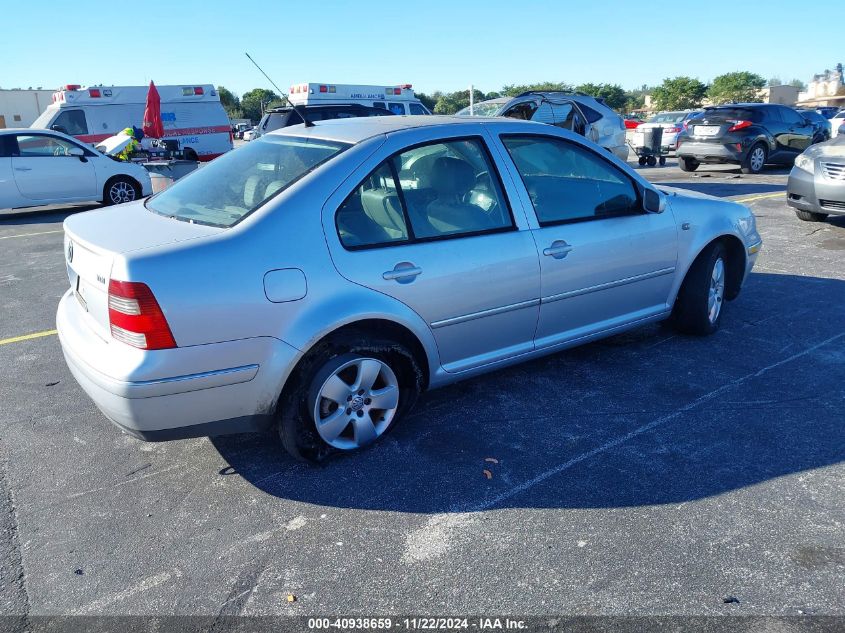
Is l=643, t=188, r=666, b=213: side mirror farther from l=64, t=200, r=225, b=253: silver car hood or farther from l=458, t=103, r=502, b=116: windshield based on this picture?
l=458, t=103, r=502, b=116: windshield

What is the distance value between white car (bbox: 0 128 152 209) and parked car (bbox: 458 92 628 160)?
6.62 meters

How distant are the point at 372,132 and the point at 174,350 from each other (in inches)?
62.2

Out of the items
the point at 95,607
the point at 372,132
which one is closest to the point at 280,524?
the point at 95,607

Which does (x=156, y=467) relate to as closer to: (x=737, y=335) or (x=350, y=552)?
(x=350, y=552)

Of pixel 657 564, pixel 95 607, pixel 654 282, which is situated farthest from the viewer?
pixel 654 282

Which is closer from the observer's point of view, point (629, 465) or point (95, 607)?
point (95, 607)

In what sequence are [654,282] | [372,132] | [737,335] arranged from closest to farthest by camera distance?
[372,132], [654,282], [737,335]

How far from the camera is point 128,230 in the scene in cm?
329

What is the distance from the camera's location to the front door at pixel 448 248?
334cm

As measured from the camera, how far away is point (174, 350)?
2.85 m

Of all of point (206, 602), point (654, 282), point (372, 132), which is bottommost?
point (206, 602)

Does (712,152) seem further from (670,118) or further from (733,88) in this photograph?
(733,88)

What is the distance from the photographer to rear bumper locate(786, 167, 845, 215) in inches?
332

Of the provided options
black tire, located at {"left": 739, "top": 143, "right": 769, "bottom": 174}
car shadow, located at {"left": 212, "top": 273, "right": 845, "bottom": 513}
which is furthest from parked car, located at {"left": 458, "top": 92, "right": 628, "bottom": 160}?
car shadow, located at {"left": 212, "top": 273, "right": 845, "bottom": 513}
